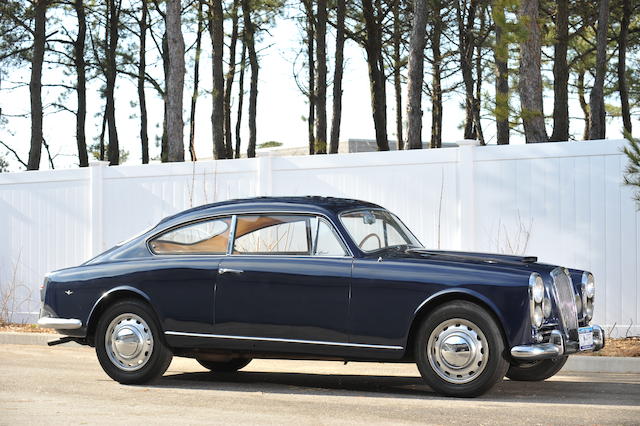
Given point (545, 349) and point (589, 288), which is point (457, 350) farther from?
point (589, 288)

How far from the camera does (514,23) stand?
1539 centimetres

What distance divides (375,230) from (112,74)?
2838 cm

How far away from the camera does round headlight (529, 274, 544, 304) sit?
7.84 m

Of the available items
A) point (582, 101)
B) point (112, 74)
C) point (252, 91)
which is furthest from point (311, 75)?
point (582, 101)

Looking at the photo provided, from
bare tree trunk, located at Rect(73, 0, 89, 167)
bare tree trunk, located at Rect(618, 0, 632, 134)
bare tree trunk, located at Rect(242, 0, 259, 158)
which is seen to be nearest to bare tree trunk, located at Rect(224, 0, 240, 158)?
bare tree trunk, located at Rect(242, 0, 259, 158)

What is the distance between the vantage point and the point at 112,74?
118ft

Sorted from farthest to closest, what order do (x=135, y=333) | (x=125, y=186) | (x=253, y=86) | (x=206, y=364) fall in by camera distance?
(x=253, y=86)
(x=125, y=186)
(x=206, y=364)
(x=135, y=333)

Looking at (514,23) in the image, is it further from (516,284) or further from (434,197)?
(516,284)

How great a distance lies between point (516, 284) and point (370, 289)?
46.6 inches

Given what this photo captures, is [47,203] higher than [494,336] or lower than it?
higher

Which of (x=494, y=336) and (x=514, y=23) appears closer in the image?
(x=494, y=336)

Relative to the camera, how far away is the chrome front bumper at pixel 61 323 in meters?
9.23

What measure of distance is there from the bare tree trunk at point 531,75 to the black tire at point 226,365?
23.7 feet

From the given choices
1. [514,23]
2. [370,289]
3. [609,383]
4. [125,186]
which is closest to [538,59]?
[514,23]
